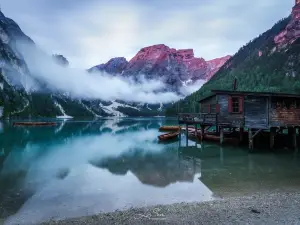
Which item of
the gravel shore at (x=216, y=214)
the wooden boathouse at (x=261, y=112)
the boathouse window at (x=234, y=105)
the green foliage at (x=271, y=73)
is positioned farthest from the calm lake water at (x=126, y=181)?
the green foliage at (x=271, y=73)

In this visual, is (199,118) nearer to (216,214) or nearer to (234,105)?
(234,105)

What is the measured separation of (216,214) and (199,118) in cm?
3069

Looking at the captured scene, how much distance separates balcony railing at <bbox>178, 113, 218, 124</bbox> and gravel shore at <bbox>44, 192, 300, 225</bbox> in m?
23.8

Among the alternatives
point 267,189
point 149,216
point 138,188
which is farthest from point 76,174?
point 267,189

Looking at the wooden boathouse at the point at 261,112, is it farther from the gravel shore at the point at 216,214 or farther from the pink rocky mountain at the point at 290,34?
the pink rocky mountain at the point at 290,34

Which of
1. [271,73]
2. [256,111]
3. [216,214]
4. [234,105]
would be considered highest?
[271,73]

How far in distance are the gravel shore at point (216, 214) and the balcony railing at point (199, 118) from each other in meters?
23.8

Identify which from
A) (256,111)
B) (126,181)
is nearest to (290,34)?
(256,111)

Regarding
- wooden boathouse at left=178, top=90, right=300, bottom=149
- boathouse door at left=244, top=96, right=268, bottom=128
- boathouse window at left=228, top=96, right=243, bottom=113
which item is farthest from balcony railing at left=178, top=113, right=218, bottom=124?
boathouse door at left=244, top=96, right=268, bottom=128

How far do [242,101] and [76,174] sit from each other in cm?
2142

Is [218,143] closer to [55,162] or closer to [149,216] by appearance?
[55,162]

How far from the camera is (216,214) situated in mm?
11344

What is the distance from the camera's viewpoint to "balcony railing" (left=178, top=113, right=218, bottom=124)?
37.3m

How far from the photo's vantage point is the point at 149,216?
1151cm
